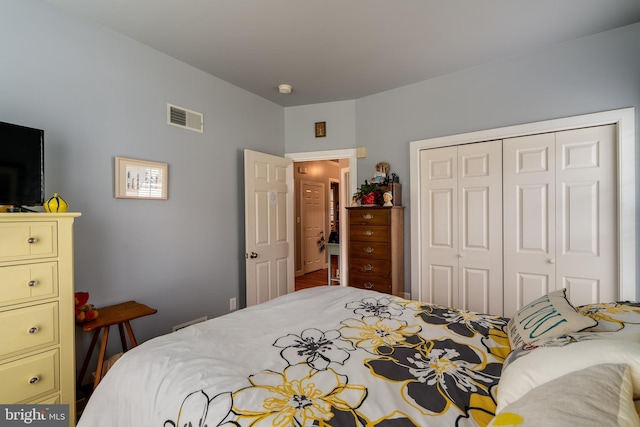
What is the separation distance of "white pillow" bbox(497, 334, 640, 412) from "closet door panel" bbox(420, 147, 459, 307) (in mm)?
2327

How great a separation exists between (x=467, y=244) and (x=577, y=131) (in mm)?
1305

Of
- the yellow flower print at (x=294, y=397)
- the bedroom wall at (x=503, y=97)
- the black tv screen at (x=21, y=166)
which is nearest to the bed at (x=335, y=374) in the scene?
the yellow flower print at (x=294, y=397)

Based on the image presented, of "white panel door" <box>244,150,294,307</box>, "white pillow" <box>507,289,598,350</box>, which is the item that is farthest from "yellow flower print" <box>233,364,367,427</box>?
"white panel door" <box>244,150,294,307</box>

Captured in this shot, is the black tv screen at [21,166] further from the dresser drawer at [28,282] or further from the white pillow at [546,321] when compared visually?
the white pillow at [546,321]

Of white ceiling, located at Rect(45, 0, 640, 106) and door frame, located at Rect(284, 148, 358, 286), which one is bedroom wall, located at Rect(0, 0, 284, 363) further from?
door frame, located at Rect(284, 148, 358, 286)

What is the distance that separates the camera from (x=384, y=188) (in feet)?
10.8

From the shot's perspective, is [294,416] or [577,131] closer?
[294,416]

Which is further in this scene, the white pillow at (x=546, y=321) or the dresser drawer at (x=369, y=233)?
the dresser drawer at (x=369, y=233)

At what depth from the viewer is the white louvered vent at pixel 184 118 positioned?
8.92 ft

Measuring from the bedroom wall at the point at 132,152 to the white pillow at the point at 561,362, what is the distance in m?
2.55

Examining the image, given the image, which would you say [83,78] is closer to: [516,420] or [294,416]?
[294,416]

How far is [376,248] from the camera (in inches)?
123

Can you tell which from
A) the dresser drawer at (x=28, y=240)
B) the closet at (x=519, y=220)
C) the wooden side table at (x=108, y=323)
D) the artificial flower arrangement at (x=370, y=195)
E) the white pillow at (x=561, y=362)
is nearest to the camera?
the white pillow at (x=561, y=362)

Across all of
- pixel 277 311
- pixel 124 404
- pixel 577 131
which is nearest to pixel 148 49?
pixel 277 311
